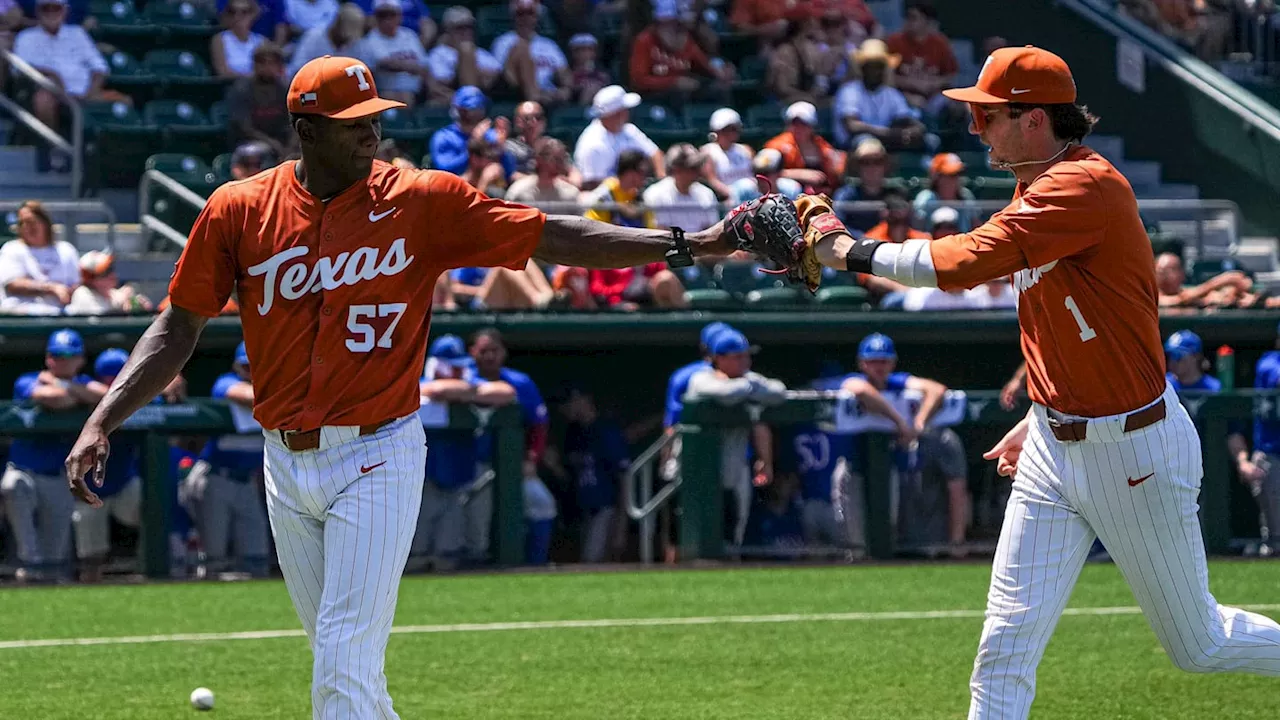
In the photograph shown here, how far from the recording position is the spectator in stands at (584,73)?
49.4 feet

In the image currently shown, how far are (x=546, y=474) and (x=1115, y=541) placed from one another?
25.1 feet

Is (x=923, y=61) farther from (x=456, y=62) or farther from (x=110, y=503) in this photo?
(x=110, y=503)

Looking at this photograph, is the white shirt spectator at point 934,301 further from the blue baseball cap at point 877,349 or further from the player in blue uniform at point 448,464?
the player in blue uniform at point 448,464

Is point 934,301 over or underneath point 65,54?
underneath

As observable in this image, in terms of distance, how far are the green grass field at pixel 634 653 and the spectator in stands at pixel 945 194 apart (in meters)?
3.01

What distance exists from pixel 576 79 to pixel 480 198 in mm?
10490

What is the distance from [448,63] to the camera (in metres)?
14.7

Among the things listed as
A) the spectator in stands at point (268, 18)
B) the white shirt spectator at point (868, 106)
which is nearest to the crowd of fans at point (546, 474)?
the white shirt spectator at point (868, 106)

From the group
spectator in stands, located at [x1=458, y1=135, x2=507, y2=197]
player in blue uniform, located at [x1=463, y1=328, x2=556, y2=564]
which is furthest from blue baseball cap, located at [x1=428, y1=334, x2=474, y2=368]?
spectator in stands, located at [x1=458, y1=135, x2=507, y2=197]

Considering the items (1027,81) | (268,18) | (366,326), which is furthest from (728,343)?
(366,326)

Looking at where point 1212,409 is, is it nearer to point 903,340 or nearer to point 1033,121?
point 903,340

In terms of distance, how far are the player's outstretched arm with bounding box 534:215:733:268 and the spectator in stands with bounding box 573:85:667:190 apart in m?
8.27

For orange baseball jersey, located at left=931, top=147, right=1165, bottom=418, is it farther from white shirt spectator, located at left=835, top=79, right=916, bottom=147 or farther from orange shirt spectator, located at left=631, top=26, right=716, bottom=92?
orange shirt spectator, located at left=631, top=26, right=716, bottom=92

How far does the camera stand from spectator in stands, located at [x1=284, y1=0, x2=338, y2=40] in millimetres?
14688
